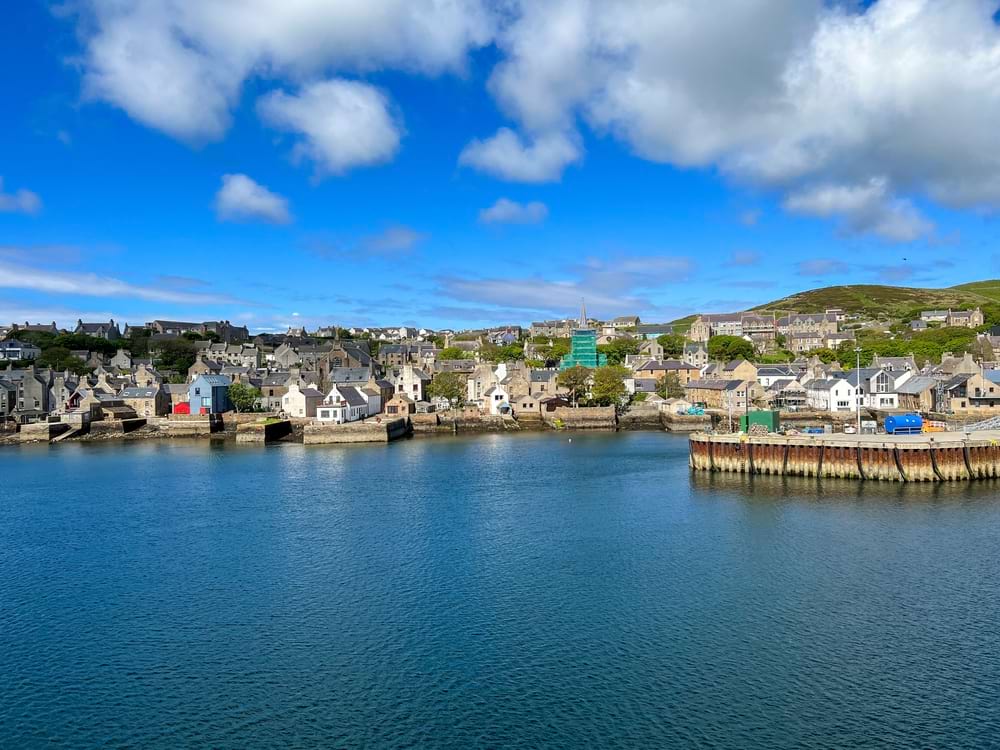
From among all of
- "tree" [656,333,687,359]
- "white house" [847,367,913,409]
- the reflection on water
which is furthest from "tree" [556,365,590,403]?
"tree" [656,333,687,359]

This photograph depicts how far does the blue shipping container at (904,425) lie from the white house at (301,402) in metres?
46.3

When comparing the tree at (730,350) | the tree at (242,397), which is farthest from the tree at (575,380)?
the tree at (730,350)

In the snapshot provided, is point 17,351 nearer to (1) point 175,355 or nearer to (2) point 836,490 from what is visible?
(1) point 175,355

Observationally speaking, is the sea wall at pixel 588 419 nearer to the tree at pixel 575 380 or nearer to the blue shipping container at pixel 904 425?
the tree at pixel 575 380

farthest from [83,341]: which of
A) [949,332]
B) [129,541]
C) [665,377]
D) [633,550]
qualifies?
[949,332]

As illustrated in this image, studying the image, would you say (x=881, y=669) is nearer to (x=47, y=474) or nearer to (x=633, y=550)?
(x=633, y=550)

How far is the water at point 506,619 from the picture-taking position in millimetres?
14406

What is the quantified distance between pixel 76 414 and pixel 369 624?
58.2 m

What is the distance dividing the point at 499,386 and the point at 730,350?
148 feet

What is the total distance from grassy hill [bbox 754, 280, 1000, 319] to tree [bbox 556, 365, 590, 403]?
105m

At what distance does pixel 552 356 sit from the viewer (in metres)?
114

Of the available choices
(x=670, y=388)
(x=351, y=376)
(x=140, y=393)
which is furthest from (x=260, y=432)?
(x=670, y=388)

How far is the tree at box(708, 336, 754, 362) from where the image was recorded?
10200 centimetres

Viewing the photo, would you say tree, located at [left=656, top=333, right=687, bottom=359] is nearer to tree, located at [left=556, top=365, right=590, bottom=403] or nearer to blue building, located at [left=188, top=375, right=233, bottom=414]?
tree, located at [left=556, top=365, right=590, bottom=403]
